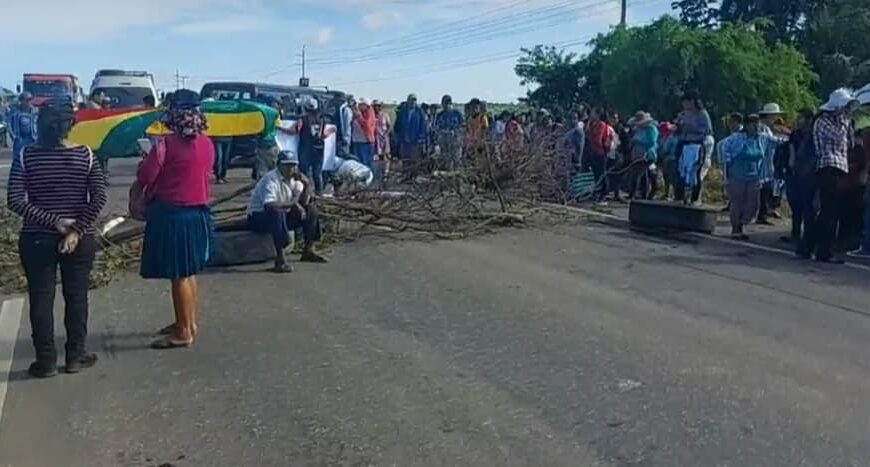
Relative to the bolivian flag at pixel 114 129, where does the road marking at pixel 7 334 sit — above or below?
below

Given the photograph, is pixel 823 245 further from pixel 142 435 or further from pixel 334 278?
pixel 142 435

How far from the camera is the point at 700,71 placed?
1118 inches

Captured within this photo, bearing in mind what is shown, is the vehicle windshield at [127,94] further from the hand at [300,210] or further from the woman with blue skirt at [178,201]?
the woman with blue skirt at [178,201]

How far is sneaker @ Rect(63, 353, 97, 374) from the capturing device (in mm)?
7252

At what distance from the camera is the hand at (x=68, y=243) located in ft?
23.1

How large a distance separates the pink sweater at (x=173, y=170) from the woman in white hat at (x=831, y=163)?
23.3ft

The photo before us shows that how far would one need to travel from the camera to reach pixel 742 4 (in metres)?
46.0

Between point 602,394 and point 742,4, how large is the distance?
42.3 metres

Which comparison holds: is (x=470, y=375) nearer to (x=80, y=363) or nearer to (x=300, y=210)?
(x=80, y=363)

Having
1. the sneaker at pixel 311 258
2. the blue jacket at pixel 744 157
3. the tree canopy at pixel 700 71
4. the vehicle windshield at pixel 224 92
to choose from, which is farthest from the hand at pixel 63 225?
the tree canopy at pixel 700 71

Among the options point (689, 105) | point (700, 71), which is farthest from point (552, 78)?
point (689, 105)

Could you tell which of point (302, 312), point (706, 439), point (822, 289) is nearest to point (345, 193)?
point (302, 312)

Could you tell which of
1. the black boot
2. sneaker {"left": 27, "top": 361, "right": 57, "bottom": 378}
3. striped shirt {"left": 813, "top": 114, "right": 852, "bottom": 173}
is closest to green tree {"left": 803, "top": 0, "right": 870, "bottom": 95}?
striped shirt {"left": 813, "top": 114, "right": 852, "bottom": 173}

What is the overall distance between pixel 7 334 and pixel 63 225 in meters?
1.86
